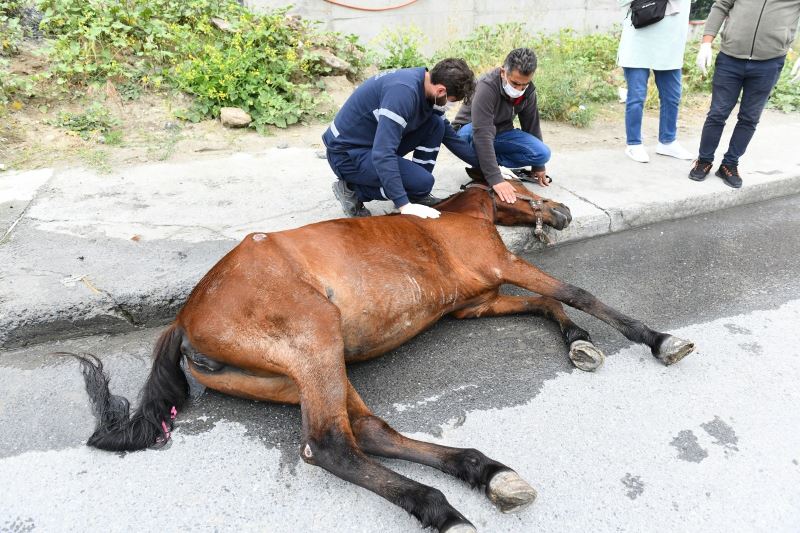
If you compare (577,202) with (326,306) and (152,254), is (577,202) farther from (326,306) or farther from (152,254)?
(152,254)

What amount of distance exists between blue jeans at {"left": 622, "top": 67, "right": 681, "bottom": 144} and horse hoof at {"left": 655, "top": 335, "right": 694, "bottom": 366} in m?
3.19

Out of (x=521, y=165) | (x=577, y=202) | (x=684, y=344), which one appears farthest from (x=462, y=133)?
(x=684, y=344)

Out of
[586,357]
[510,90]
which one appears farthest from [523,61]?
[586,357]

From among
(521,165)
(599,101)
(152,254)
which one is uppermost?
(152,254)

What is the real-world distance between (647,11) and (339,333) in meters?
4.45

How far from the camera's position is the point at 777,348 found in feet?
9.47

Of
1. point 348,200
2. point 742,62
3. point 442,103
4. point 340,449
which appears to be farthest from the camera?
point 742,62

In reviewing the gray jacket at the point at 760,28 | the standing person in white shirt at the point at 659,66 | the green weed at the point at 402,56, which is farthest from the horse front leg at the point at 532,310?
the green weed at the point at 402,56

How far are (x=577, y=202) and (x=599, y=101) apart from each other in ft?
12.2

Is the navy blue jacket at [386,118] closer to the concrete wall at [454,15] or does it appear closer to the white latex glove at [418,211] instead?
the white latex glove at [418,211]

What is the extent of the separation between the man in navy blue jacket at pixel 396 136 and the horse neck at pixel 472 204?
0.18m

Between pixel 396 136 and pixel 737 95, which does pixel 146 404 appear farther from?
pixel 737 95

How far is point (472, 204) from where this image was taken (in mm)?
3510

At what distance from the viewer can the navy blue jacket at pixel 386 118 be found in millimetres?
3219
